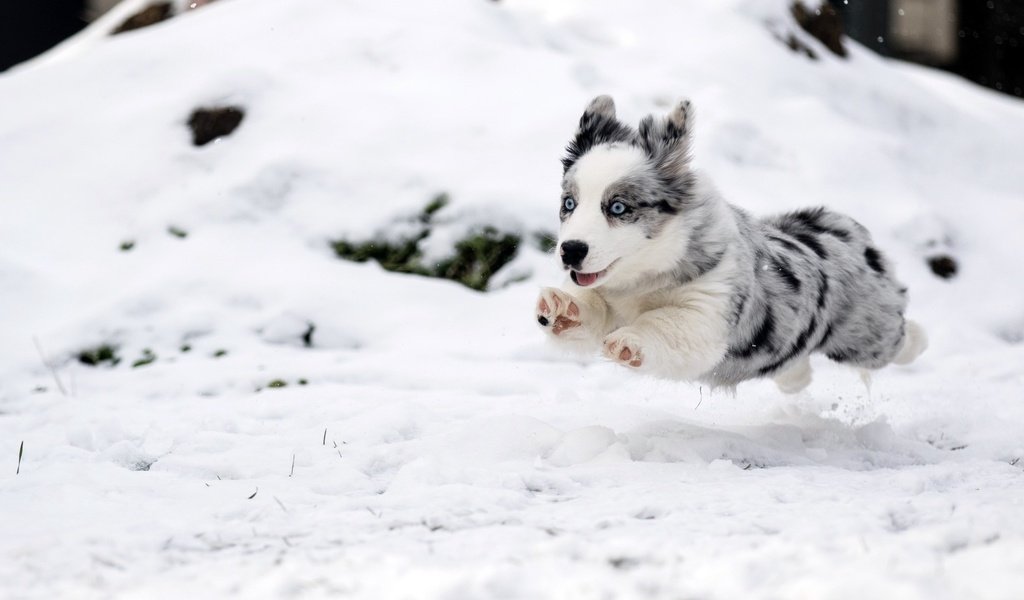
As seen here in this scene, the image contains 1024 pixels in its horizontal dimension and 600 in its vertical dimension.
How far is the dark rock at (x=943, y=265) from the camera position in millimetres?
6895

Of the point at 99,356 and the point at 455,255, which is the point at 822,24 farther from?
the point at 99,356

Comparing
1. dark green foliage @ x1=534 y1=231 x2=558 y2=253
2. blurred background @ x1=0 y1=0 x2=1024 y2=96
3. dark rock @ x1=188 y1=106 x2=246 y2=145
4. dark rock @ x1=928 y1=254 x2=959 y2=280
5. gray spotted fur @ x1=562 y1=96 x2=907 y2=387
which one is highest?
gray spotted fur @ x1=562 y1=96 x2=907 y2=387

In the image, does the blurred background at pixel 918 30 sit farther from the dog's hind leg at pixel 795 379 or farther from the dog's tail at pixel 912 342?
the dog's hind leg at pixel 795 379

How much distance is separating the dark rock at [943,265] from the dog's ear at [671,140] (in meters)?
3.77

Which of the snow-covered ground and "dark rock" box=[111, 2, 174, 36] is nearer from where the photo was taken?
the snow-covered ground

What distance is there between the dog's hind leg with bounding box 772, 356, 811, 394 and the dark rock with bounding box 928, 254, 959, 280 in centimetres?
245

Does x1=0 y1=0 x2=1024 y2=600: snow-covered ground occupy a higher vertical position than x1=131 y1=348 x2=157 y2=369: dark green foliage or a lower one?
higher

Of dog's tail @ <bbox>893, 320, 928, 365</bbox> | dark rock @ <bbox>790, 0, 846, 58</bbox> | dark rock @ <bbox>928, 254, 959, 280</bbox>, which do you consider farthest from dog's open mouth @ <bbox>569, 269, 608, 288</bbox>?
dark rock @ <bbox>790, 0, 846, 58</bbox>

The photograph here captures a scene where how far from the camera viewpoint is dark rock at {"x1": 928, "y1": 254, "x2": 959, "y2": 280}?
22.6ft

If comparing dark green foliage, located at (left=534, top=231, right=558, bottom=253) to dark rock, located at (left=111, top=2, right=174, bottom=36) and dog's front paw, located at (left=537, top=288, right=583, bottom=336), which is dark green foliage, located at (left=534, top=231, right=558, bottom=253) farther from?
dark rock, located at (left=111, top=2, right=174, bottom=36)

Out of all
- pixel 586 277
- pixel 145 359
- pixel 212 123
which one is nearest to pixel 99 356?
pixel 145 359

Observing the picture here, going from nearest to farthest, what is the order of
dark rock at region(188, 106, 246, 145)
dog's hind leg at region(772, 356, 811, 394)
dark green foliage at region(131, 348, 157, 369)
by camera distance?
dog's hind leg at region(772, 356, 811, 394) < dark green foliage at region(131, 348, 157, 369) < dark rock at region(188, 106, 246, 145)

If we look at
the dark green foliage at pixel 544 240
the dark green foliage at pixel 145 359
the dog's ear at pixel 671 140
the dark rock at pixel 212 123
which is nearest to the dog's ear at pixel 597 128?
the dog's ear at pixel 671 140

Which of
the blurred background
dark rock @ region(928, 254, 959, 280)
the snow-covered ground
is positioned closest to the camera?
the snow-covered ground
